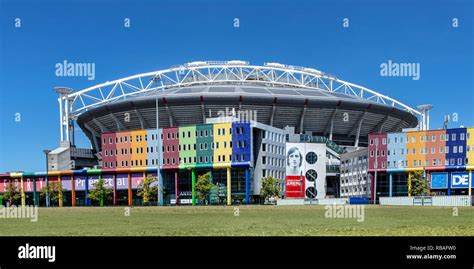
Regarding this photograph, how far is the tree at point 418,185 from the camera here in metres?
88.1

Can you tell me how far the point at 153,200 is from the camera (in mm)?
96625

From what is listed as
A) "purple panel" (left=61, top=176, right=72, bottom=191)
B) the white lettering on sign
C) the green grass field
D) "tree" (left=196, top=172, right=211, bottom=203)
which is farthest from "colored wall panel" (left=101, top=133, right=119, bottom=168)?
the green grass field

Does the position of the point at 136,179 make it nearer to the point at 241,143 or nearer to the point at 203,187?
the point at 203,187

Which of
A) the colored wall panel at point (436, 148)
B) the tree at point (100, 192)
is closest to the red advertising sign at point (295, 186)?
the colored wall panel at point (436, 148)

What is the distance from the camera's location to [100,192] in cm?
10375

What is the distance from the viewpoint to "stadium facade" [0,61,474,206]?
102m

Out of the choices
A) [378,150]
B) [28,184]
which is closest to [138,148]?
[28,184]

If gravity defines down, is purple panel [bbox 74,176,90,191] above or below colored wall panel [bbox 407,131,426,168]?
below

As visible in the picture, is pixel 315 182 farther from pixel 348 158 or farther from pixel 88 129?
pixel 88 129

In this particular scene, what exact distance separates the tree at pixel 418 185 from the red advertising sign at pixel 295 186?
28.5 metres

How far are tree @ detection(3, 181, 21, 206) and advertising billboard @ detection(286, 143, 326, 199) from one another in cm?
7120

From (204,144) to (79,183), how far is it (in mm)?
37211

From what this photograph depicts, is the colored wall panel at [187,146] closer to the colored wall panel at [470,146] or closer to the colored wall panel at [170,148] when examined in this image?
the colored wall panel at [170,148]

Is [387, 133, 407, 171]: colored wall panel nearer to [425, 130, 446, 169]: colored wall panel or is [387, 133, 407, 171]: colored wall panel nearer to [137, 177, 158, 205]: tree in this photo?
[425, 130, 446, 169]: colored wall panel
